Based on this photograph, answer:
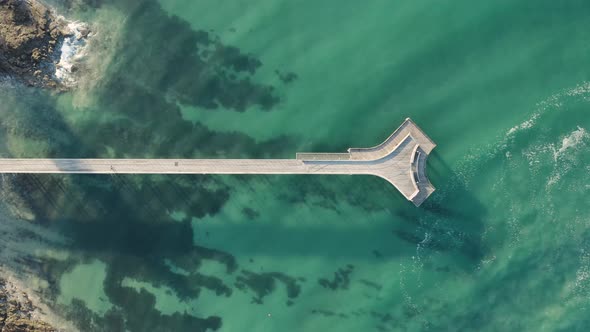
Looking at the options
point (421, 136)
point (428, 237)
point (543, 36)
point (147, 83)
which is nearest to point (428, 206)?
point (428, 237)

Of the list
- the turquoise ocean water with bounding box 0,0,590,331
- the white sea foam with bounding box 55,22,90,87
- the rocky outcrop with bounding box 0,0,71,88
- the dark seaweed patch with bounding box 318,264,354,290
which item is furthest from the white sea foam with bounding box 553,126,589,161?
the rocky outcrop with bounding box 0,0,71,88

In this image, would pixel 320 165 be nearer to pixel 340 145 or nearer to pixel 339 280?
pixel 340 145

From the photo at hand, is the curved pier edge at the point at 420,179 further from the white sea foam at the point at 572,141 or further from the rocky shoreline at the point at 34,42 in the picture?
the rocky shoreline at the point at 34,42

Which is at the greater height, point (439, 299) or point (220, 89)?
point (220, 89)

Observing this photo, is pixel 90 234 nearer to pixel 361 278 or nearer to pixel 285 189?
pixel 285 189

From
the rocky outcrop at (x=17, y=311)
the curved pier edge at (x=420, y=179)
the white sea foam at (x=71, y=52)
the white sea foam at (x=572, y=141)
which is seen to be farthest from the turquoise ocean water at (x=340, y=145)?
the rocky outcrop at (x=17, y=311)

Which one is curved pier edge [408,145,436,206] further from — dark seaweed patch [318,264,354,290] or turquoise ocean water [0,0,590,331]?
dark seaweed patch [318,264,354,290]

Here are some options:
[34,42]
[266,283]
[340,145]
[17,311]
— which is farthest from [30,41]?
[266,283]
